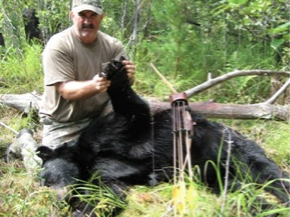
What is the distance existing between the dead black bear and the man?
0.69ft

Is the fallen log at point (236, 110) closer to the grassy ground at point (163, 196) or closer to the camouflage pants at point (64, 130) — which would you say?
the grassy ground at point (163, 196)

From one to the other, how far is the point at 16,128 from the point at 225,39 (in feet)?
9.51

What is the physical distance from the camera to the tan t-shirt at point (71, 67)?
337 cm

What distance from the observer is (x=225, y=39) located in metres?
5.40

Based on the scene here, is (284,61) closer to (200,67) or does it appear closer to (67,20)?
(200,67)

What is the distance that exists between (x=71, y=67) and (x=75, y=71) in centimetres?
8

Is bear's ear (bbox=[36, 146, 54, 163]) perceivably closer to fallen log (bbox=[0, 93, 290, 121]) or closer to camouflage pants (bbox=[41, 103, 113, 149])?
camouflage pants (bbox=[41, 103, 113, 149])

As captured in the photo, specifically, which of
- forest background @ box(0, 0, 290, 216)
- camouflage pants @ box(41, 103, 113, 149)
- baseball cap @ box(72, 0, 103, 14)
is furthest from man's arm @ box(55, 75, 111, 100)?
forest background @ box(0, 0, 290, 216)

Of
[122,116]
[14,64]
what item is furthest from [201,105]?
[14,64]

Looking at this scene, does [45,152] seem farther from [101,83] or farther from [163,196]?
[163,196]

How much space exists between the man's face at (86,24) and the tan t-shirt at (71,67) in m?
0.08

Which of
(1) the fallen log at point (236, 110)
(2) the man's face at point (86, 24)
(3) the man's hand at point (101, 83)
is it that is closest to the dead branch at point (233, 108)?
(1) the fallen log at point (236, 110)

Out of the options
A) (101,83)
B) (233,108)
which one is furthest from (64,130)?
(233,108)

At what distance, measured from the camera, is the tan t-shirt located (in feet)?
11.0
